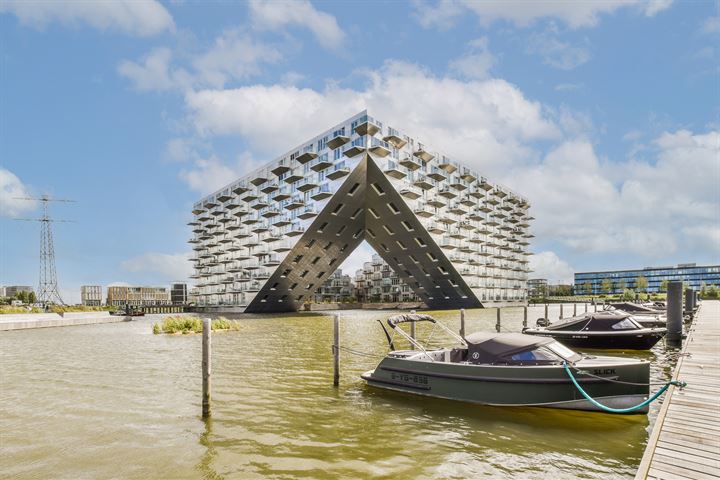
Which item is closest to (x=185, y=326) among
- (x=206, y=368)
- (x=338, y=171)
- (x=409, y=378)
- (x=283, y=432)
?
(x=206, y=368)

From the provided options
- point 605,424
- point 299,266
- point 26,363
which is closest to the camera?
point 605,424

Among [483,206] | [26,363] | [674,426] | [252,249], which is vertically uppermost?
[483,206]

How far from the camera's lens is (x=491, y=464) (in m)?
9.17

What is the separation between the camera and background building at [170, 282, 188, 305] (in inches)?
6284

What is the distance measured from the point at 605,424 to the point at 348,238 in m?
60.1

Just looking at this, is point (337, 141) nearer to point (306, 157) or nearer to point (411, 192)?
point (306, 157)

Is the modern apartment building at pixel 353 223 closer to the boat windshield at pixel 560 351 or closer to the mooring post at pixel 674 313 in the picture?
the mooring post at pixel 674 313

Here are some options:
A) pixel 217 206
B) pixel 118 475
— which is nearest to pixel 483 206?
pixel 217 206

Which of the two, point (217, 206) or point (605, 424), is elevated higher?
point (217, 206)

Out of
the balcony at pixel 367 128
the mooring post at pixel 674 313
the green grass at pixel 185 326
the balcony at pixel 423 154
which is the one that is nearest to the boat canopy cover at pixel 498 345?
the mooring post at pixel 674 313

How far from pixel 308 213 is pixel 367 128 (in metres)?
14.1

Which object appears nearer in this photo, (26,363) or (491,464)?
(491,464)

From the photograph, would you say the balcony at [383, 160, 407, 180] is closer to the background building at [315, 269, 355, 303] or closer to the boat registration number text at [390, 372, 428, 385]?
the boat registration number text at [390, 372, 428, 385]

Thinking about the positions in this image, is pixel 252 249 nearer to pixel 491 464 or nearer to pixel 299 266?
pixel 299 266
